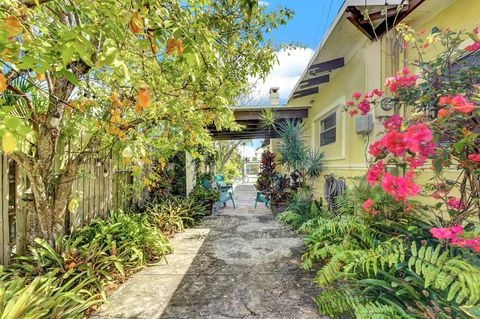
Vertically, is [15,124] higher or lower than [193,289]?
higher

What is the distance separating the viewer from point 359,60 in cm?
407

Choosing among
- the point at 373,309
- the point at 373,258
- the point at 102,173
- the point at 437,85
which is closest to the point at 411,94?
the point at 437,85

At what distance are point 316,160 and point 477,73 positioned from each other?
404cm

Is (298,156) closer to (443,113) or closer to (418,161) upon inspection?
(418,161)

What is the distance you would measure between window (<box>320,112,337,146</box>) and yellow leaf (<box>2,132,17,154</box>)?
5568mm

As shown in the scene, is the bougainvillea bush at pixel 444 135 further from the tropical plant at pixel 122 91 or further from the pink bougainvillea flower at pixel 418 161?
the tropical plant at pixel 122 91

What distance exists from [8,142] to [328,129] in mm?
6002

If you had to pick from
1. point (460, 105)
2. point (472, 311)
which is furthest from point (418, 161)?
point (472, 311)

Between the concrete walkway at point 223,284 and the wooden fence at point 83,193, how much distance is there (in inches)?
52.2

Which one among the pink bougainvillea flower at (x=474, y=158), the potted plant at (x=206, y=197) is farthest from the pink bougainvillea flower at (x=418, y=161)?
the potted plant at (x=206, y=197)

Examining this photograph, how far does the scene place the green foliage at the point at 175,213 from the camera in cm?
459

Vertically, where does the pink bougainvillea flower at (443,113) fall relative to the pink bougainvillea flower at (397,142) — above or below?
above

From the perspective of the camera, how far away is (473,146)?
61.9 inches

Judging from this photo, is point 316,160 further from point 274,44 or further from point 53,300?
point 53,300
